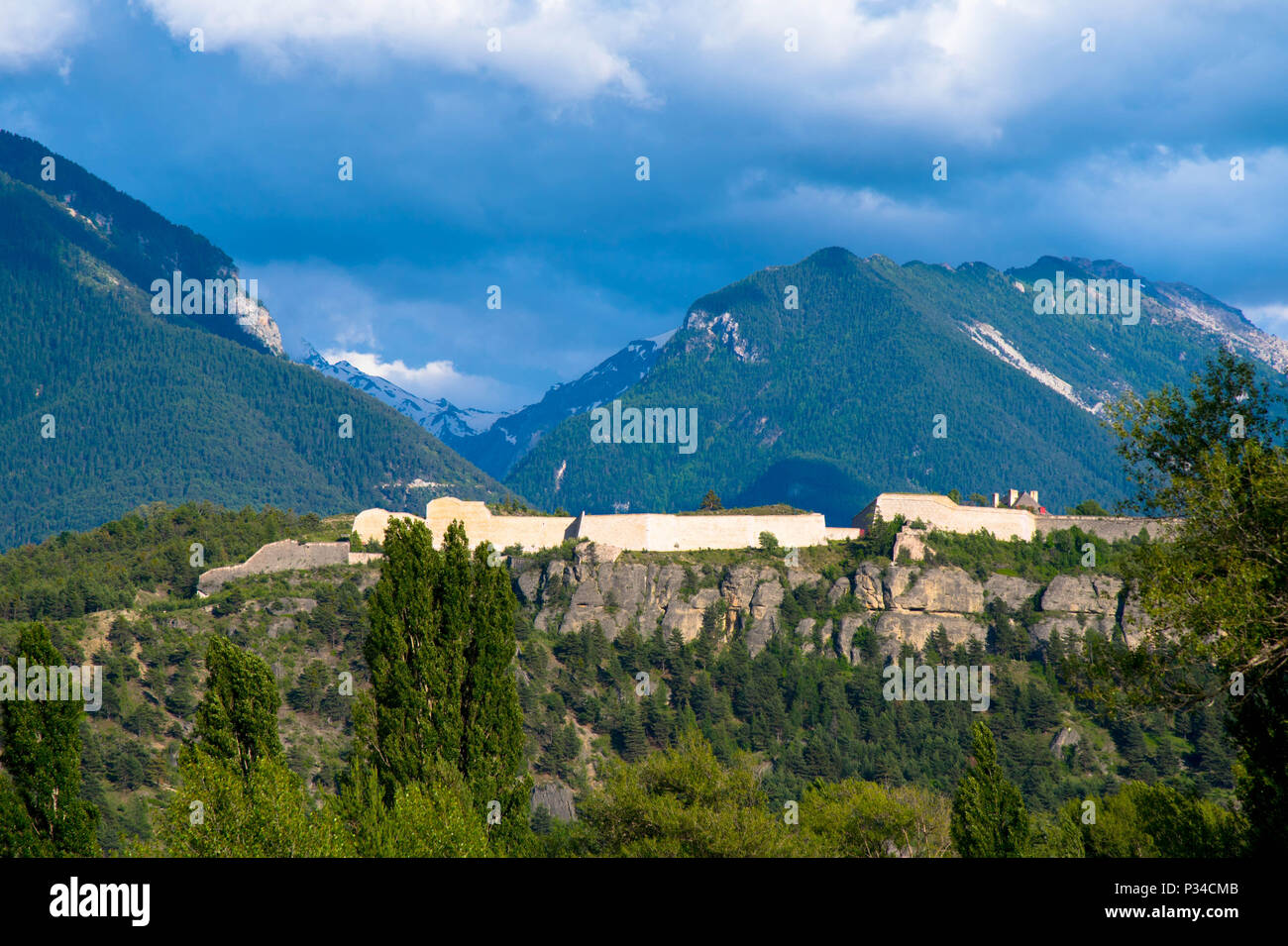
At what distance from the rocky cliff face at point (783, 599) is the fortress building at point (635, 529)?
2.95 m

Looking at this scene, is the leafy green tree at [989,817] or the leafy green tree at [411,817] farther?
the leafy green tree at [989,817]

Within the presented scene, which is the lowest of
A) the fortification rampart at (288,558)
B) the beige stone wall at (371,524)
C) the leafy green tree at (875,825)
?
the leafy green tree at (875,825)

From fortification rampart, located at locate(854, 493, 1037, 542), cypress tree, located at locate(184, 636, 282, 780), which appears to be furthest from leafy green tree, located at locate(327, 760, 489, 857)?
fortification rampart, located at locate(854, 493, 1037, 542)

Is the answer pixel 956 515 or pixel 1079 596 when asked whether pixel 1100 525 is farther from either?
pixel 956 515

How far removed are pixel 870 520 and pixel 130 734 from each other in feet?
214

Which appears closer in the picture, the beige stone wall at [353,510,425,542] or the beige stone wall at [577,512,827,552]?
the beige stone wall at [577,512,827,552]

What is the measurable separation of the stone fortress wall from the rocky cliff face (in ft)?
21.8

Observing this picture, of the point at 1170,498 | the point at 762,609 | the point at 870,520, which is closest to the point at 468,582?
the point at 1170,498

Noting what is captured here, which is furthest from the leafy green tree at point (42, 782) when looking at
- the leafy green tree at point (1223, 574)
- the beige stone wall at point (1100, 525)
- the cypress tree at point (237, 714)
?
the beige stone wall at point (1100, 525)

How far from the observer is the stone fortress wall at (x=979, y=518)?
13038 centimetres

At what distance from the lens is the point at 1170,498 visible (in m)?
31.0

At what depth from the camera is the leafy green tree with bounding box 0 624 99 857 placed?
3834cm

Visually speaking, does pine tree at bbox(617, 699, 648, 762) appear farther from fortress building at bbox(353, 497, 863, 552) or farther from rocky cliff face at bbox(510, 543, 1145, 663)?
fortress building at bbox(353, 497, 863, 552)

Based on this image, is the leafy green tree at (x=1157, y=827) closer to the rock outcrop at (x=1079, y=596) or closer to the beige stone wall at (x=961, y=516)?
the rock outcrop at (x=1079, y=596)
